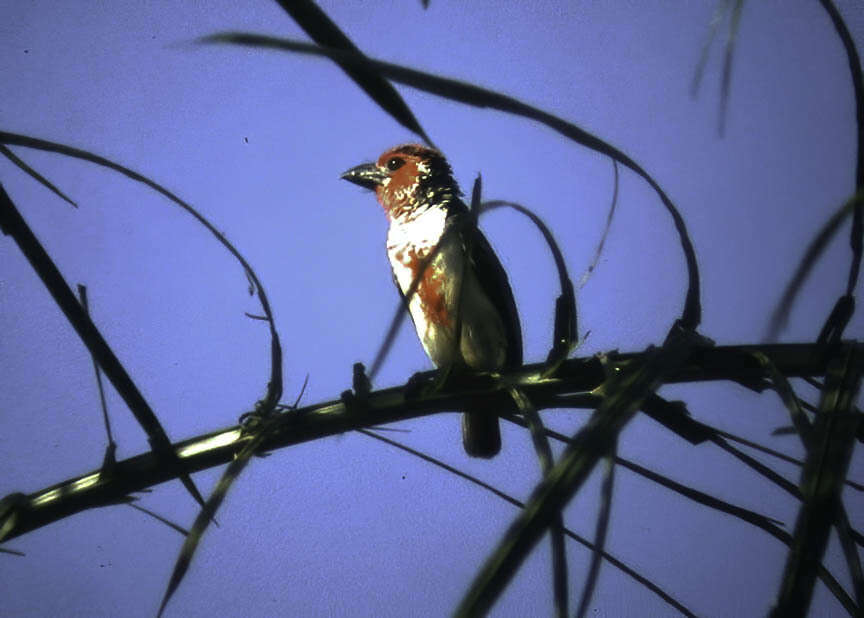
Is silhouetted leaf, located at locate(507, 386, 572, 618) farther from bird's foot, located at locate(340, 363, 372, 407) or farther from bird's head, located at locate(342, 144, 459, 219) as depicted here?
bird's head, located at locate(342, 144, 459, 219)

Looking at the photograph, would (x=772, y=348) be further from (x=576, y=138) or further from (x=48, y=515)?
(x=48, y=515)

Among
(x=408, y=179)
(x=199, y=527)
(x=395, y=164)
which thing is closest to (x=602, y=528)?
(x=199, y=527)

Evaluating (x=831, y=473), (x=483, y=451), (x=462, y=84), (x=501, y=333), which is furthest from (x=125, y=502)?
(x=483, y=451)

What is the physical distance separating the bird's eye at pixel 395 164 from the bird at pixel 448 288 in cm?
17

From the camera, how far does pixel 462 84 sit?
615 millimetres

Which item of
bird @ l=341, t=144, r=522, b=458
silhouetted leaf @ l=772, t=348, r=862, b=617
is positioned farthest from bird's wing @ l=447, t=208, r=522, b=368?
silhouetted leaf @ l=772, t=348, r=862, b=617

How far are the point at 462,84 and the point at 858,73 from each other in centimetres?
40

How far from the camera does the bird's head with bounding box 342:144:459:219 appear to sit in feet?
12.3

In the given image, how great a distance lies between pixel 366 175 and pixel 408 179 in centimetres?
35

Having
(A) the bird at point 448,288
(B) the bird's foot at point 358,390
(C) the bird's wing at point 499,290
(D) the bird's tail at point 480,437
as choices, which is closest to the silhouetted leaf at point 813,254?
(B) the bird's foot at point 358,390

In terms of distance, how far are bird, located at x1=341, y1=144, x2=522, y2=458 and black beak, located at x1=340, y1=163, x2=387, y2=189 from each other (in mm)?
238

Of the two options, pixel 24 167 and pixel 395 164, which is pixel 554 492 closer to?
pixel 24 167

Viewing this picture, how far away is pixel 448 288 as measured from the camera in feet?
10.3

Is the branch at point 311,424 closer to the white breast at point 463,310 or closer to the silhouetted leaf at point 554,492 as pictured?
the silhouetted leaf at point 554,492
